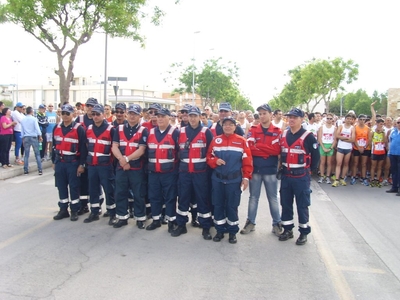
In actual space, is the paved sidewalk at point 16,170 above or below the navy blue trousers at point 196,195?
below

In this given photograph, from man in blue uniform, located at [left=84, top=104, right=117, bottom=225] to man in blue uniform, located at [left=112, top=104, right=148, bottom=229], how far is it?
24 cm

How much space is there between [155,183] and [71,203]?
5.56ft

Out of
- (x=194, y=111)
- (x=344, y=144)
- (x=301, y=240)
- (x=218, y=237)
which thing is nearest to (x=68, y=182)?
(x=194, y=111)

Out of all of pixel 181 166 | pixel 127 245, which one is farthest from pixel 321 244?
pixel 127 245

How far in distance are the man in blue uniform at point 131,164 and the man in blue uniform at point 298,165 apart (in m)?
2.27

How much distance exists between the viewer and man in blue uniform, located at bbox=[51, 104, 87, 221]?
690 cm

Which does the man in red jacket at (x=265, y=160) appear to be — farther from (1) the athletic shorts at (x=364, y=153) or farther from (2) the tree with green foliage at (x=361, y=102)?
(2) the tree with green foliage at (x=361, y=102)

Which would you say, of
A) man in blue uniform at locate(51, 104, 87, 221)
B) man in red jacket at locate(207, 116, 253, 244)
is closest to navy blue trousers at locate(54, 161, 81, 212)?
man in blue uniform at locate(51, 104, 87, 221)

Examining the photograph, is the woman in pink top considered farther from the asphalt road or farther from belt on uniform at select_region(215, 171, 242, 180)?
belt on uniform at select_region(215, 171, 242, 180)

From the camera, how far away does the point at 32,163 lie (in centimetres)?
1313

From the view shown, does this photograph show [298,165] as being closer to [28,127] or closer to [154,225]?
[154,225]

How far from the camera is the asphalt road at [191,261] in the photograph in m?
4.32

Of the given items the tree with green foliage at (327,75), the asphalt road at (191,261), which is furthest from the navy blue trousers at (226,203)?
the tree with green foliage at (327,75)

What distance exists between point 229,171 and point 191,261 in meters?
1.43
